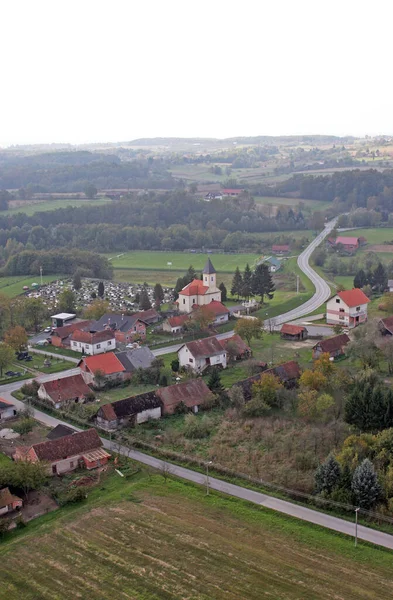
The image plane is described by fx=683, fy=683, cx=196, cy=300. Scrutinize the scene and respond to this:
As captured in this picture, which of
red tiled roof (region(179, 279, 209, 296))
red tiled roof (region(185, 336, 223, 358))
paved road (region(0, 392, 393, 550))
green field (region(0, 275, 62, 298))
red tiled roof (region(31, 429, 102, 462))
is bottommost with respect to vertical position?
green field (region(0, 275, 62, 298))

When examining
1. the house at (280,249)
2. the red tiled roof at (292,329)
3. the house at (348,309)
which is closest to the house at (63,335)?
the red tiled roof at (292,329)

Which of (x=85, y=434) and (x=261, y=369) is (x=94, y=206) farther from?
(x=85, y=434)

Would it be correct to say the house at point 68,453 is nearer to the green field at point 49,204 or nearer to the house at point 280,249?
the house at point 280,249

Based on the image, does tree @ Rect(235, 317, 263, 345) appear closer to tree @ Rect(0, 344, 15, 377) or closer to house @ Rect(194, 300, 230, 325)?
house @ Rect(194, 300, 230, 325)

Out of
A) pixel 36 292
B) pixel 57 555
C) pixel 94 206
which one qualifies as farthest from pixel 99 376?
pixel 94 206

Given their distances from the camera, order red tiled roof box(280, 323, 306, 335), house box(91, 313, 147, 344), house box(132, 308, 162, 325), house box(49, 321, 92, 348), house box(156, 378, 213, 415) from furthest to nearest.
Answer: house box(132, 308, 162, 325) → house box(91, 313, 147, 344) → house box(49, 321, 92, 348) → red tiled roof box(280, 323, 306, 335) → house box(156, 378, 213, 415)

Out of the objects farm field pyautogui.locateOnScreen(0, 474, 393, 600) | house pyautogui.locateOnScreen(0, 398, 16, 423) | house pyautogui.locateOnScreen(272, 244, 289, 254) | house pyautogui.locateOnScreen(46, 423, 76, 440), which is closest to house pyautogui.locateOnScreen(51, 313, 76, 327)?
house pyautogui.locateOnScreen(0, 398, 16, 423)
